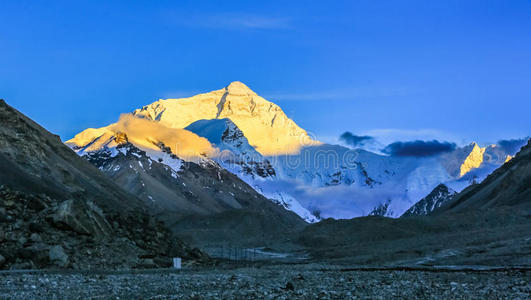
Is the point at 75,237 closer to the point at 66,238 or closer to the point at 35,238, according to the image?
the point at 66,238

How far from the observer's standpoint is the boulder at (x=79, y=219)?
129 ft

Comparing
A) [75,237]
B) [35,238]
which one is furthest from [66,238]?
[35,238]

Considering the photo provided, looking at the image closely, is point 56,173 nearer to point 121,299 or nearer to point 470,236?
point 470,236

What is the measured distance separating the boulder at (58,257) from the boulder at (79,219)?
10.1 feet

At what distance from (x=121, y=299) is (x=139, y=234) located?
80.6 feet

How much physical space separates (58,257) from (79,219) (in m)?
4.79

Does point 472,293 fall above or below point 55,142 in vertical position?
below

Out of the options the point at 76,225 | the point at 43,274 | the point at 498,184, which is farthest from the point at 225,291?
the point at 498,184

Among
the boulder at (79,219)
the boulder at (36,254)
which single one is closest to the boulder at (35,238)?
the boulder at (36,254)

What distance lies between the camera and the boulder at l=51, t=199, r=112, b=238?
39.2 m

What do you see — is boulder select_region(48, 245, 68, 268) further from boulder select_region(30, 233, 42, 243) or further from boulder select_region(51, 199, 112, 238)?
boulder select_region(51, 199, 112, 238)

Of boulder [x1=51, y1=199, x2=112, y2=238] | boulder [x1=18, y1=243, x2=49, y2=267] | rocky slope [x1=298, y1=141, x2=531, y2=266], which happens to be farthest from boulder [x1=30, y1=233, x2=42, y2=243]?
rocky slope [x1=298, y1=141, x2=531, y2=266]

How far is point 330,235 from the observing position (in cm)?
13750

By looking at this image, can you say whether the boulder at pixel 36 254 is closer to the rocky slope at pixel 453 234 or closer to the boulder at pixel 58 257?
the boulder at pixel 58 257
